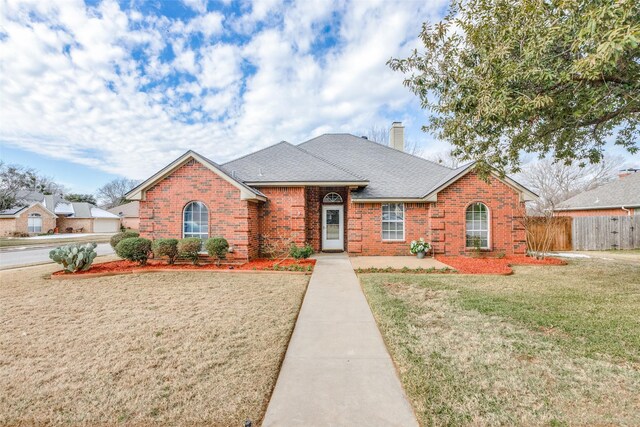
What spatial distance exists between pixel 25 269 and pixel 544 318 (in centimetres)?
1676

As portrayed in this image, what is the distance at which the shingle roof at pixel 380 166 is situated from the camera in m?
13.4

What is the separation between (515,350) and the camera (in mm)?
4023

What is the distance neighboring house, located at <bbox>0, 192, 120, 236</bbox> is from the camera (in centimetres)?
3161

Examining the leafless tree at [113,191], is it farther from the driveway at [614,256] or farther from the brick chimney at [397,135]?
the driveway at [614,256]

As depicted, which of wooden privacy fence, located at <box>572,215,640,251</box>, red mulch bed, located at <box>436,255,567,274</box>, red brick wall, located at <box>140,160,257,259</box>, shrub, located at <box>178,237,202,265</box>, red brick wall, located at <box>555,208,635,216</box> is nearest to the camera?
red mulch bed, located at <box>436,255,567,274</box>

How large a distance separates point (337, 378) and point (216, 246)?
8.26 meters

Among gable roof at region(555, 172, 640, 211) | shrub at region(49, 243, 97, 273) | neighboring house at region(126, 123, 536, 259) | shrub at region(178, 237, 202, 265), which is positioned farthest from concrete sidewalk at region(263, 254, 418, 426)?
gable roof at region(555, 172, 640, 211)

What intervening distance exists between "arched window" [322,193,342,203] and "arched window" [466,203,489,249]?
20.0ft

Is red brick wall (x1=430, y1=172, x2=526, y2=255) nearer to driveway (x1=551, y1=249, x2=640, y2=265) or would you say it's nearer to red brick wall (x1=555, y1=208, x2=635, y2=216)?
driveway (x1=551, y1=249, x2=640, y2=265)

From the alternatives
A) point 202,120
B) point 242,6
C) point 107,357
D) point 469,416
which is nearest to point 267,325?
point 107,357

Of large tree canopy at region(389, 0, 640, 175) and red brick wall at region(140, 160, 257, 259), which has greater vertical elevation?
large tree canopy at region(389, 0, 640, 175)

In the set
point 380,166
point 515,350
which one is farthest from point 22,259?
point 515,350

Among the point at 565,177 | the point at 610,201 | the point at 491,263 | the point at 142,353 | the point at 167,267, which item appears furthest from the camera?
the point at 565,177

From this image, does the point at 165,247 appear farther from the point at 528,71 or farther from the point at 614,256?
the point at 614,256
